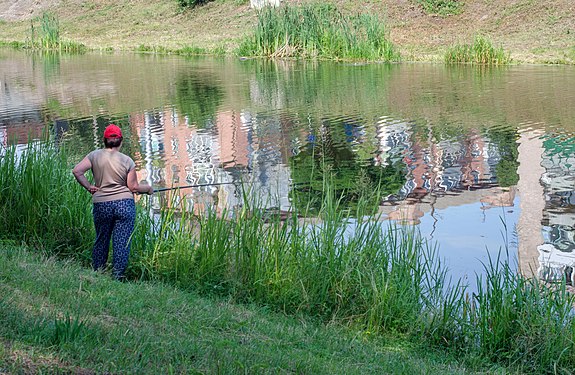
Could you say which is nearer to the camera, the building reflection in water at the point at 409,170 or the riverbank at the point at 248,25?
the building reflection in water at the point at 409,170

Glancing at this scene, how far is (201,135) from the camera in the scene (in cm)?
1848

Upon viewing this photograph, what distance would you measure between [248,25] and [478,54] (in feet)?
55.1

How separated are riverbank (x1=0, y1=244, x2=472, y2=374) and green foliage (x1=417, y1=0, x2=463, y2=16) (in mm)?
35207

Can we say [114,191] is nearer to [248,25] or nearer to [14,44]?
[248,25]

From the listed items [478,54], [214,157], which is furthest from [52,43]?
[214,157]

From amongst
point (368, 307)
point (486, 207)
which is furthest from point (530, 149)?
point (368, 307)

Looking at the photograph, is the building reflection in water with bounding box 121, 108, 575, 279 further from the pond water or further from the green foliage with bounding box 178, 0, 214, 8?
the green foliage with bounding box 178, 0, 214, 8

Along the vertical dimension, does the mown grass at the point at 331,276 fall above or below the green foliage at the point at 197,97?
below

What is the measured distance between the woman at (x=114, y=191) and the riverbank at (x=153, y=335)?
0.45 m

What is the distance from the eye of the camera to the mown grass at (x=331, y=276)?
7492 millimetres

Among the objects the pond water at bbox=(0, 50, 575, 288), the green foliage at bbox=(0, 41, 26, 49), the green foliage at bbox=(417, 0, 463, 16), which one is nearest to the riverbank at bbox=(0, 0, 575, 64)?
the green foliage at bbox=(417, 0, 463, 16)

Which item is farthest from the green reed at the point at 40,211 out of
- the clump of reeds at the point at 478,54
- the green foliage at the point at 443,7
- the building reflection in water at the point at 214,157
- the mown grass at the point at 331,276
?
the green foliage at the point at 443,7

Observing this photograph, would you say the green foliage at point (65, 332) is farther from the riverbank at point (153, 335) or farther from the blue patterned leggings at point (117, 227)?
the blue patterned leggings at point (117, 227)

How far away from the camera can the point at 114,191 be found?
866 centimetres
